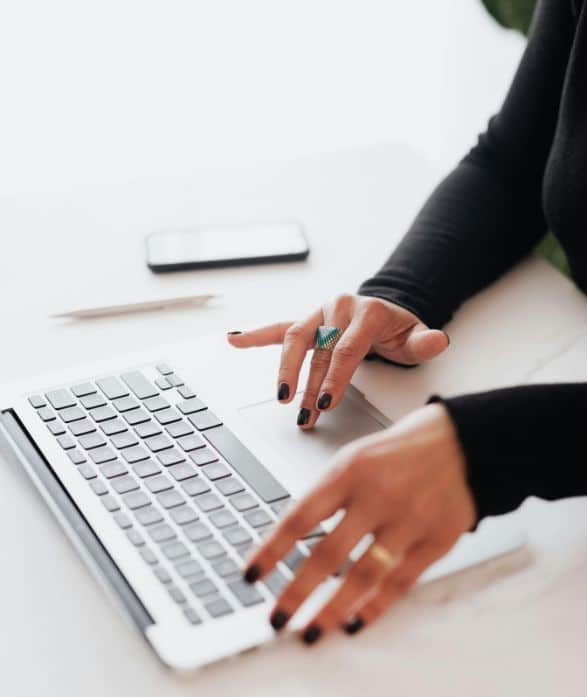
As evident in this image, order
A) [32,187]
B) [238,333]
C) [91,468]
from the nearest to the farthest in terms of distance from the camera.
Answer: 1. [91,468]
2. [238,333]
3. [32,187]

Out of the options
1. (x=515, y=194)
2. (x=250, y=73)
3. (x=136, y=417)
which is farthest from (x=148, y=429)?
(x=250, y=73)

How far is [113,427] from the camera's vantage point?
633mm

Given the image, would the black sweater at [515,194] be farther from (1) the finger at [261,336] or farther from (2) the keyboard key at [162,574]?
(2) the keyboard key at [162,574]

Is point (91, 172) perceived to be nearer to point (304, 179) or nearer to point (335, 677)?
point (304, 179)

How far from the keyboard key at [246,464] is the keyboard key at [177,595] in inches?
3.6

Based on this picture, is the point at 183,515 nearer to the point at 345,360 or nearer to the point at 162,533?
the point at 162,533

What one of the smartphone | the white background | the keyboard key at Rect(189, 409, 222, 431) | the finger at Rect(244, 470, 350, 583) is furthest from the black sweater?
the white background

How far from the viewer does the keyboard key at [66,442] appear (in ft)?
2.02

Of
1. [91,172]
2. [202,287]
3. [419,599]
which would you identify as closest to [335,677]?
[419,599]

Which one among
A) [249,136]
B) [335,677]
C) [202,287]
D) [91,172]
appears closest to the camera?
[335,677]

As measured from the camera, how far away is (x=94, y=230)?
0.90m

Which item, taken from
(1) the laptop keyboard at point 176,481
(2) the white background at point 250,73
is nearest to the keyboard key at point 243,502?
(1) the laptop keyboard at point 176,481

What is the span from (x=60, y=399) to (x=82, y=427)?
0.13 ft

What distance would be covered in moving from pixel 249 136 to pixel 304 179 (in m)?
0.46
